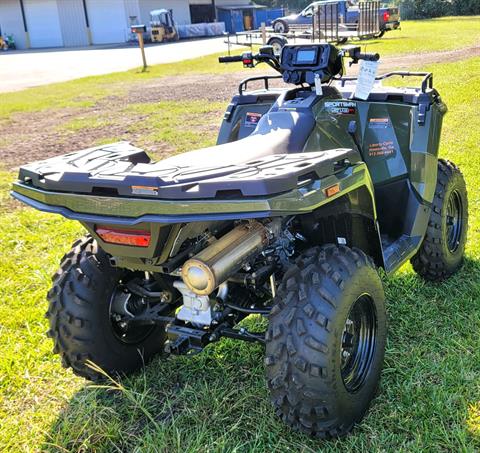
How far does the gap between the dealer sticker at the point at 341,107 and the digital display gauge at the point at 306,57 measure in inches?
10.2

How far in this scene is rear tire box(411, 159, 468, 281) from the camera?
382 cm

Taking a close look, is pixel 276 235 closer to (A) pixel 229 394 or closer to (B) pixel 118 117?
(A) pixel 229 394

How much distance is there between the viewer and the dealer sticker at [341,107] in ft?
11.3

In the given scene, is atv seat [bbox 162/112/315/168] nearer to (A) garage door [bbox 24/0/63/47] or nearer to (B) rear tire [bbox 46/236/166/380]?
(B) rear tire [bbox 46/236/166/380]

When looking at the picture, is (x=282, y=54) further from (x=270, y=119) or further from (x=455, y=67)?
(x=455, y=67)

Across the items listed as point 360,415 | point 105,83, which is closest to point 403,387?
point 360,415

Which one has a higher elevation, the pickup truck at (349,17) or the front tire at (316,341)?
the pickup truck at (349,17)

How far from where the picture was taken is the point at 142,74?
19594 millimetres

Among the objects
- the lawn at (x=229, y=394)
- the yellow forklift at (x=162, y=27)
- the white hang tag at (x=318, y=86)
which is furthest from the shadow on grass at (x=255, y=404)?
the yellow forklift at (x=162, y=27)

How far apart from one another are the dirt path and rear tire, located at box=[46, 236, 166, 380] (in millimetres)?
5343

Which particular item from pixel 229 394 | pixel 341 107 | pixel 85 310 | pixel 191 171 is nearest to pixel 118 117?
pixel 341 107

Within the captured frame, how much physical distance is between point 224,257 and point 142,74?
59.9 ft

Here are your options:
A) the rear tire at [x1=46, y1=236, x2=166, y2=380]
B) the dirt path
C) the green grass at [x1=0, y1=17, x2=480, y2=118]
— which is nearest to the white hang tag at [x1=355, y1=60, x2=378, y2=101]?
the rear tire at [x1=46, y1=236, x2=166, y2=380]

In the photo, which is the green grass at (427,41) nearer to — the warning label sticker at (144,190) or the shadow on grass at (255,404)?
the shadow on grass at (255,404)
